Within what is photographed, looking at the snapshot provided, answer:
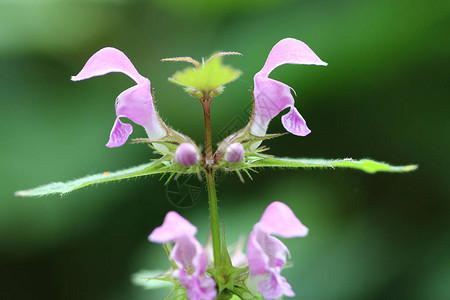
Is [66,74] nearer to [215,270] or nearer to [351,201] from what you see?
[351,201]

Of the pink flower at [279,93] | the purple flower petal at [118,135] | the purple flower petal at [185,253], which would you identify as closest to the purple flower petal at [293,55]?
the pink flower at [279,93]

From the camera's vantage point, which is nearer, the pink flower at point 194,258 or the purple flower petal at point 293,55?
the pink flower at point 194,258

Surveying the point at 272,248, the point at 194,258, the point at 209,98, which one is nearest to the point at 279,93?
the point at 209,98

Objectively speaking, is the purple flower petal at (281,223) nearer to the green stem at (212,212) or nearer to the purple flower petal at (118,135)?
the green stem at (212,212)

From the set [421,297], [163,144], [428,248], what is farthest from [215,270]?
[428,248]

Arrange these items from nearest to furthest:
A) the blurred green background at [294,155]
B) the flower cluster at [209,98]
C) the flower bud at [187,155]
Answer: the flower bud at [187,155], the flower cluster at [209,98], the blurred green background at [294,155]

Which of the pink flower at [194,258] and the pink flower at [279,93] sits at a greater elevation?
the pink flower at [279,93]
